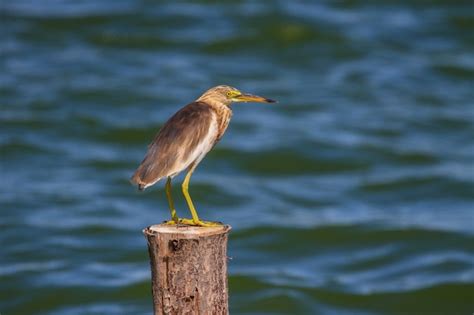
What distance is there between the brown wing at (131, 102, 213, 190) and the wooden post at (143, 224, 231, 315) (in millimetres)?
472

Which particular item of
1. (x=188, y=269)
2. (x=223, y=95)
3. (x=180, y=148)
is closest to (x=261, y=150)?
(x=223, y=95)

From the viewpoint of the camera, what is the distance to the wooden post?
5500 millimetres

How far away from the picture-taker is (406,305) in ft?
37.7

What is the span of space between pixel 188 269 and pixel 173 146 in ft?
2.98

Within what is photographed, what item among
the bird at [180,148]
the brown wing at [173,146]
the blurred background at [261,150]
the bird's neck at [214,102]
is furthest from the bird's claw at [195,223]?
the blurred background at [261,150]

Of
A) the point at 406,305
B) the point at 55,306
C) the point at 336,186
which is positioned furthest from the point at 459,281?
the point at 55,306

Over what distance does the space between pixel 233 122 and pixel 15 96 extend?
4.24 m

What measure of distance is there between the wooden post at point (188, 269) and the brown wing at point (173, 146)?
472 mm

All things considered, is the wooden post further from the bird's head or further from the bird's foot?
the bird's head

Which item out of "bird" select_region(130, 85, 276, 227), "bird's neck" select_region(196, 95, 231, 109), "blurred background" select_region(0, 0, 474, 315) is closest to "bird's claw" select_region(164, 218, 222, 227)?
"bird" select_region(130, 85, 276, 227)

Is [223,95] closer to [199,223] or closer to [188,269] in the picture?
[199,223]

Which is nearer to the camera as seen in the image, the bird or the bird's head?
the bird

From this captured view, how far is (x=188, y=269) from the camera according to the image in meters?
5.50

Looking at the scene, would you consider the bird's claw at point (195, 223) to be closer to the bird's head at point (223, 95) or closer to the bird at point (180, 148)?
the bird at point (180, 148)
